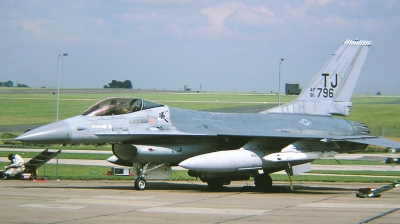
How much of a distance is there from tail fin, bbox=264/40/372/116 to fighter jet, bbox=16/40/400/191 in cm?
84

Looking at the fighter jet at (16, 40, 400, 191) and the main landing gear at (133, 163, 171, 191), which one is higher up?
the fighter jet at (16, 40, 400, 191)

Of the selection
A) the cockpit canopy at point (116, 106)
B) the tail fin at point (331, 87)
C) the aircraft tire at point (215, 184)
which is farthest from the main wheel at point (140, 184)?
the tail fin at point (331, 87)

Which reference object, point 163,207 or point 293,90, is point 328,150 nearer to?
point 163,207

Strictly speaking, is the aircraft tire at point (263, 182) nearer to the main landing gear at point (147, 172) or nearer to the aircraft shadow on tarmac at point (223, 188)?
the aircraft shadow on tarmac at point (223, 188)

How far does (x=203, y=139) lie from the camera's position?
2055 centimetres

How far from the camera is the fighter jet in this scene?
1884 centimetres

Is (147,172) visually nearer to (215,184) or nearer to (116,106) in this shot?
(116,106)

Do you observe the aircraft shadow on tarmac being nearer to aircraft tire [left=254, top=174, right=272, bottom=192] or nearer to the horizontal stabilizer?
aircraft tire [left=254, top=174, right=272, bottom=192]

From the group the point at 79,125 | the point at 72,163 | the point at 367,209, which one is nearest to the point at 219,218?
the point at 367,209

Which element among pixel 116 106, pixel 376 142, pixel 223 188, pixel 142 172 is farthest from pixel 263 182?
pixel 116 106

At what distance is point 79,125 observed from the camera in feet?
60.9

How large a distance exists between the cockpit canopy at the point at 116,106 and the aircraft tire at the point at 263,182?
4069 millimetres

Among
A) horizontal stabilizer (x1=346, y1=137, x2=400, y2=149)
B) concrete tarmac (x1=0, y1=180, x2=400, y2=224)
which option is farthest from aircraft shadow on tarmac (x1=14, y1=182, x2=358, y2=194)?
horizontal stabilizer (x1=346, y1=137, x2=400, y2=149)

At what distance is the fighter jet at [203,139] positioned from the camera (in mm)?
18844
